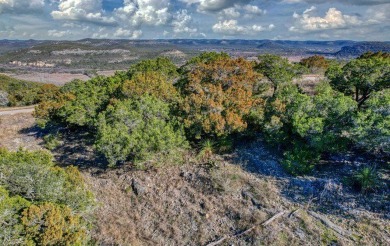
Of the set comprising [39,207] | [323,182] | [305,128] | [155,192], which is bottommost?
[155,192]

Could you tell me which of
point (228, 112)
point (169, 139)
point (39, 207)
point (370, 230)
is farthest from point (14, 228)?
point (370, 230)

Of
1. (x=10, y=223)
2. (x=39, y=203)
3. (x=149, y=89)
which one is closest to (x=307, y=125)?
(x=149, y=89)

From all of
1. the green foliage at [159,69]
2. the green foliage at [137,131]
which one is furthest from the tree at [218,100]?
the green foliage at [159,69]

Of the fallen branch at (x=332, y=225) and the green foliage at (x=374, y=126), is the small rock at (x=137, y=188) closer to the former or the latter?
the fallen branch at (x=332, y=225)

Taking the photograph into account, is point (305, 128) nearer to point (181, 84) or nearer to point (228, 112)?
point (228, 112)

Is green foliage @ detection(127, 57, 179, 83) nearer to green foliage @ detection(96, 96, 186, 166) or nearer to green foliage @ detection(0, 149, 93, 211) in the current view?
green foliage @ detection(96, 96, 186, 166)

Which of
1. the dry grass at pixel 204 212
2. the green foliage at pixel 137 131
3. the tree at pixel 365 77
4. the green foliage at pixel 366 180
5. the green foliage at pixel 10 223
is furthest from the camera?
the tree at pixel 365 77
